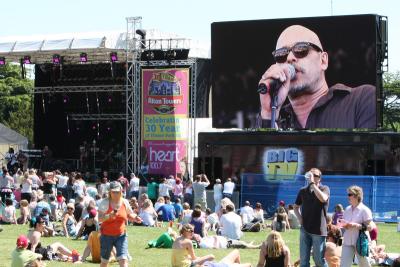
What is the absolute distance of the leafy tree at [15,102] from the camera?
7100 cm

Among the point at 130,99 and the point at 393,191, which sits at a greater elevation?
the point at 130,99

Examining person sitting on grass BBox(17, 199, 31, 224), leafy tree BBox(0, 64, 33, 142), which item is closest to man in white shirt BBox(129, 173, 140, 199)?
person sitting on grass BBox(17, 199, 31, 224)

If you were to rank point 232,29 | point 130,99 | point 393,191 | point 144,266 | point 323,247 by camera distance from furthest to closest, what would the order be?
point 130,99, point 232,29, point 393,191, point 144,266, point 323,247

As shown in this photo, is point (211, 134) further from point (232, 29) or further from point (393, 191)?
point (393, 191)

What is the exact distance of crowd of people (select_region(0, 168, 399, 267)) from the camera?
12.8 meters

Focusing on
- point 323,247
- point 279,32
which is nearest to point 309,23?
point 279,32

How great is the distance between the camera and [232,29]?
37.0m

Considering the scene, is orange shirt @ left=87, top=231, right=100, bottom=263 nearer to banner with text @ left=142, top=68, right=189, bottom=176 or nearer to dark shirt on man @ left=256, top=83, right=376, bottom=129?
dark shirt on man @ left=256, top=83, right=376, bottom=129

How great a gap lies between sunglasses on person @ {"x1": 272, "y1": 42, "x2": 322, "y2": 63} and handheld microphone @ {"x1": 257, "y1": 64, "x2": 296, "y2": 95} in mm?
528

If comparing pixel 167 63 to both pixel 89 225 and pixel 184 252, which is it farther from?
pixel 184 252

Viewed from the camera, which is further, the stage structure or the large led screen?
the stage structure

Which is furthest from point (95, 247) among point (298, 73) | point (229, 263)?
point (298, 73)

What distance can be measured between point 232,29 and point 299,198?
948 inches

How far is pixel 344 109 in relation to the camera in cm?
3400
